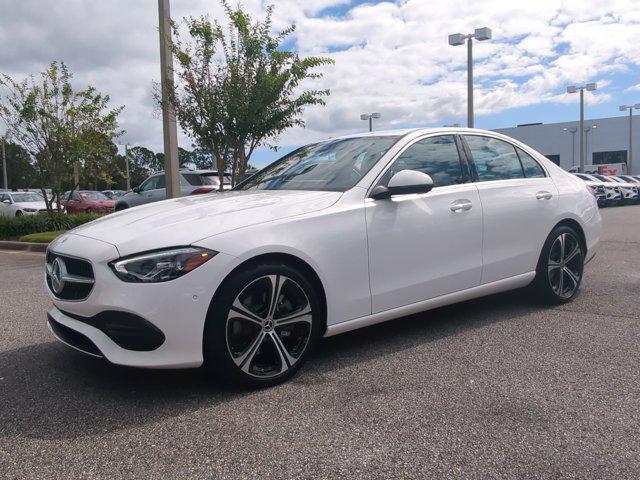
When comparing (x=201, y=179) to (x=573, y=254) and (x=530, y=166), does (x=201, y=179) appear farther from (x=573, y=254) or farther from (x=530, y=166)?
(x=573, y=254)

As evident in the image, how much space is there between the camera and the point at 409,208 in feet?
13.1

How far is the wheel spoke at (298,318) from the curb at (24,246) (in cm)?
961

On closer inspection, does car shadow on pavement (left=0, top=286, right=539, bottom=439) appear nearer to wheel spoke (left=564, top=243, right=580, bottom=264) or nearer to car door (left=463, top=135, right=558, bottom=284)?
car door (left=463, top=135, right=558, bottom=284)

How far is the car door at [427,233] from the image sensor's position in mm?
3818

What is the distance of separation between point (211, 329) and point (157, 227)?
647mm

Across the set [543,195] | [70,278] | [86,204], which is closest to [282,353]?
[70,278]

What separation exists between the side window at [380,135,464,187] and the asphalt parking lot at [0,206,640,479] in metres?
1.18

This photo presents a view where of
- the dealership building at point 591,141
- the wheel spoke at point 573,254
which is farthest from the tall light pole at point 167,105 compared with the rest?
the dealership building at point 591,141

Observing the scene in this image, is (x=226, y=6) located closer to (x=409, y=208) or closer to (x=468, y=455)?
(x=409, y=208)

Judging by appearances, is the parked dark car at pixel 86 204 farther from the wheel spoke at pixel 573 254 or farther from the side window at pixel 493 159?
the wheel spoke at pixel 573 254

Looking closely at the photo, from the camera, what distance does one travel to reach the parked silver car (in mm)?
13116

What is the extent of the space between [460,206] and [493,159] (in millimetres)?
815

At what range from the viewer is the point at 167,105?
10266mm

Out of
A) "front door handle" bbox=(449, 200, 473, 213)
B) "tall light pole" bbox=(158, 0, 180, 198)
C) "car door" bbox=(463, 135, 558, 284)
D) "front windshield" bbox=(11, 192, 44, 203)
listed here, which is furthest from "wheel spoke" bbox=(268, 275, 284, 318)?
"front windshield" bbox=(11, 192, 44, 203)
